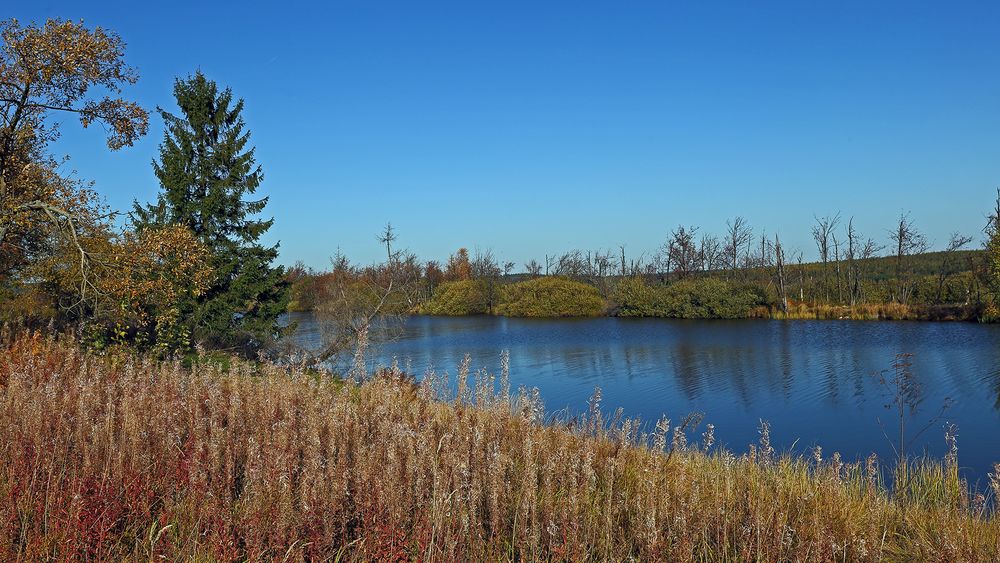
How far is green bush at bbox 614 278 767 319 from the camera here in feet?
173

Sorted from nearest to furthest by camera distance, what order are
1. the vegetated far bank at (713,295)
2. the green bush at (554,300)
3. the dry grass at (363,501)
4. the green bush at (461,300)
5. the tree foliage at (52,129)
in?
the dry grass at (363,501)
the tree foliage at (52,129)
the vegetated far bank at (713,295)
the green bush at (554,300)
the green bush at (461,300)

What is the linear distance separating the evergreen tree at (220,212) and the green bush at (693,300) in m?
38.8

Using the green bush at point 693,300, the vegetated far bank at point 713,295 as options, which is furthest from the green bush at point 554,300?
the green bush at point 693,300

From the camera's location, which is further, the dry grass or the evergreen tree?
the evergreen tree

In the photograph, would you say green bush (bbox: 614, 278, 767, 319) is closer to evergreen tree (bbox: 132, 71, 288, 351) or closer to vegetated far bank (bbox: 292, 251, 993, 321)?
vegetated far bank (bbox: 292, 251, 993, 321)

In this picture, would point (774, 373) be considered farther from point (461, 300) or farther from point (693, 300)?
point (461, 300)

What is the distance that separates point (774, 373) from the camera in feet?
79.3

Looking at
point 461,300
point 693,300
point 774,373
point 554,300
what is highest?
point 461,300

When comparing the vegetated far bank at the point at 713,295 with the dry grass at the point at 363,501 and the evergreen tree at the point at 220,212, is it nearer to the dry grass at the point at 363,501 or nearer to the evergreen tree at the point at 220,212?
the evergreen tree at the point at 220,212

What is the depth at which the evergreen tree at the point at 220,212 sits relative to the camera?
72.2 feet

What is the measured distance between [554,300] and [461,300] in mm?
12353

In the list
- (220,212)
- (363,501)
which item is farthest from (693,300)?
(363,501)

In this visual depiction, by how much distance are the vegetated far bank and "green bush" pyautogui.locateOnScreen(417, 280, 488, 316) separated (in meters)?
0.11

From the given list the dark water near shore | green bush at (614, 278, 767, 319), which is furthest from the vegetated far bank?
the dark water near shore
